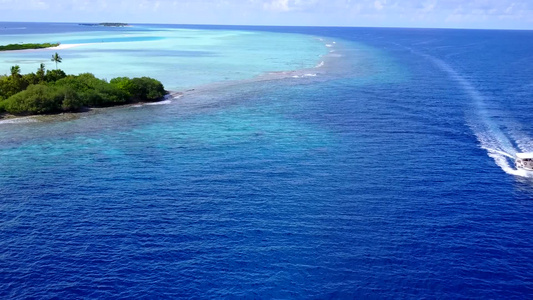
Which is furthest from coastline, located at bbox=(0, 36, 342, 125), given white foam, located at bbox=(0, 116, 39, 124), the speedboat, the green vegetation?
the speedboat

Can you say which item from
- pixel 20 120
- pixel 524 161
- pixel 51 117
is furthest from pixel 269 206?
pixel 20 120

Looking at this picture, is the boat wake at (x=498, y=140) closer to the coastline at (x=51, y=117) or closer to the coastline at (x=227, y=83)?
the coastline at (x=227, y=83)

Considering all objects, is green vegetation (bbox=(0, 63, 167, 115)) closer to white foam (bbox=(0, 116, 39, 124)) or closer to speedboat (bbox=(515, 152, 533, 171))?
white foam (bbox=(0, 116, 39, 124))

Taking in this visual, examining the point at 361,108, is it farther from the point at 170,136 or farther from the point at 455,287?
the point at 455,287

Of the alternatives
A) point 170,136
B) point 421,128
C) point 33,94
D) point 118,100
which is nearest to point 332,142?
point 421,128

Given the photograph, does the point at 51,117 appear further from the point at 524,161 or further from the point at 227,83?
the point at 524,161

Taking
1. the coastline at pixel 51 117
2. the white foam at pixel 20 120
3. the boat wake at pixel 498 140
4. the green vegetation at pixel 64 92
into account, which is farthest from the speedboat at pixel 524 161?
the white foam at pixel 20 120

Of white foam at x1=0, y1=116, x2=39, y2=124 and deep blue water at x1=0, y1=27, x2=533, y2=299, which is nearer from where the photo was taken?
deep blue water at x1=0, y1=27, x2=533, y2=299
